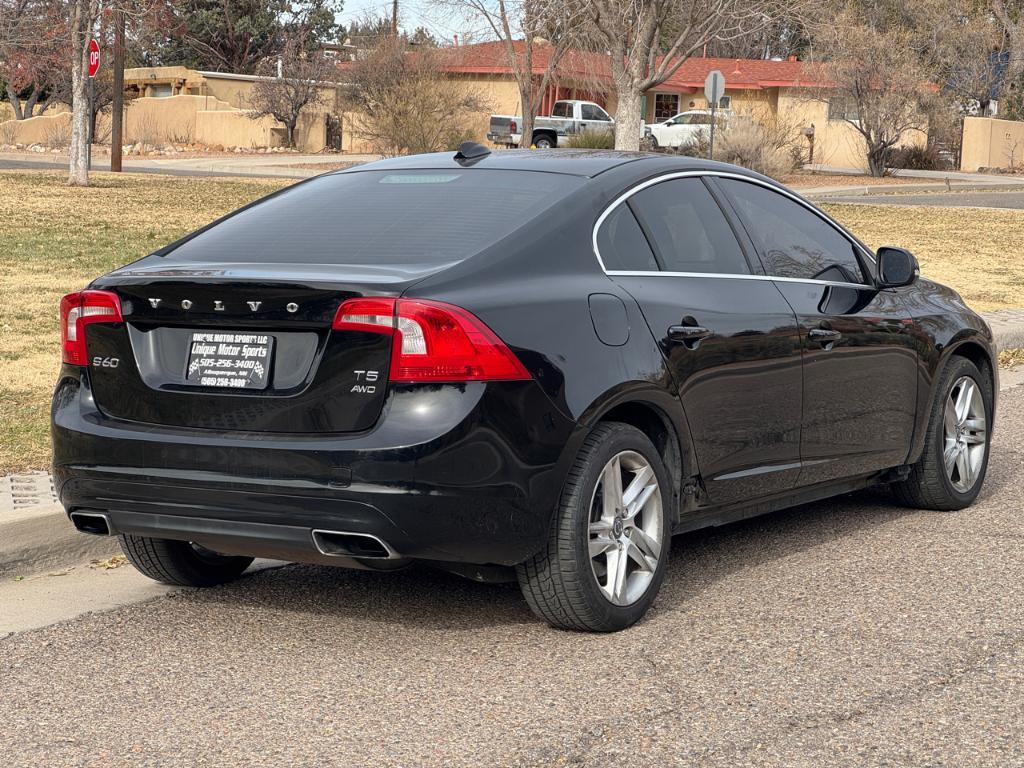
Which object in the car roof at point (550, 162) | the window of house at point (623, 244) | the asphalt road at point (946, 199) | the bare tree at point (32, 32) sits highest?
the bare tree at point (32, 32)

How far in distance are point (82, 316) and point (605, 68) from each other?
5210 centimetres

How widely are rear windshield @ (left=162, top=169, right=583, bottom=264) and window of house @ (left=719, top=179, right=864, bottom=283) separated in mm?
1000

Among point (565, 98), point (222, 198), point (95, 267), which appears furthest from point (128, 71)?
point (95, 267)

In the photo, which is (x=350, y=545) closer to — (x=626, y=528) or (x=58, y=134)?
(x=626, y=528)

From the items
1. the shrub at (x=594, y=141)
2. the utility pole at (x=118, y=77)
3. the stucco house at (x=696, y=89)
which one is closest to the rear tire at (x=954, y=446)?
the utility pole at (x=118, y=77)

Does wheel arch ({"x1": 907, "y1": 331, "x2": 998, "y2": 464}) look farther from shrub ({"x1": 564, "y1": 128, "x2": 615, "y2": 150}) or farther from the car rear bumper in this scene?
shrub ({"x1": 564, "y1": 128, "x2": 615, "y2": 150})

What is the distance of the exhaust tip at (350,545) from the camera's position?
14.9 ft

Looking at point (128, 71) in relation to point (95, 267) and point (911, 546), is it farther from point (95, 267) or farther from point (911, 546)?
point (911, 546)

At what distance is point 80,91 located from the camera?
3027 cm

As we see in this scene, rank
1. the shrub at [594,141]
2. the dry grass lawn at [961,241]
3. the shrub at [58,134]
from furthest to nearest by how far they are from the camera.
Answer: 1. the shrub at [58,134]
2. the shrub at [594,141]
3. the dry grass lawn at [961,241]

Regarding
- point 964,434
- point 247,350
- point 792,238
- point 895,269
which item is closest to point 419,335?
point 247,350

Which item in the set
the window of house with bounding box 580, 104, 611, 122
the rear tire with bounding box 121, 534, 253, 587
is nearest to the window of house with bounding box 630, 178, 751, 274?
the rear tire with bounding box 121, 534, 253, 587

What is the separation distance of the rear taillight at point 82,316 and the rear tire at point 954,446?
3.72 metres

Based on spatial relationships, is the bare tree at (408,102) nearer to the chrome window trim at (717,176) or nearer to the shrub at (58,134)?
the shrub at (58,134)
